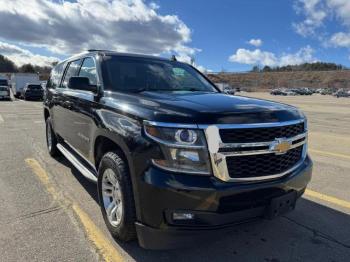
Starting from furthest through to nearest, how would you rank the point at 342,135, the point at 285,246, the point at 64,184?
1. the point at 342,135
2. the point at 64,184
3. the point at 285,246

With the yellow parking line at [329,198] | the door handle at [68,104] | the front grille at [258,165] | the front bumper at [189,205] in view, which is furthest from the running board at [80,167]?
the yellow parking line at [329,198]

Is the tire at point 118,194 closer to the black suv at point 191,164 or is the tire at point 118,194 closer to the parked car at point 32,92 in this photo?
the black suv at point 191,164

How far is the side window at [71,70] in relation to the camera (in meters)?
5.36

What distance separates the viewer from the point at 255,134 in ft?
9.71

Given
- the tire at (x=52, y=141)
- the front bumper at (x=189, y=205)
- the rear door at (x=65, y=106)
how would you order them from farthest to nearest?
the tire at (x=52, y=141)
the rear door at (x=65, y=106)
the front bumper at (x=189, y=205)

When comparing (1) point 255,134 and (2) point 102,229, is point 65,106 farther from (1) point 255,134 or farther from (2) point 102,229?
(1) point 255,134

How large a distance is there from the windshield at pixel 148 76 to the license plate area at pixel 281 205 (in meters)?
1.87

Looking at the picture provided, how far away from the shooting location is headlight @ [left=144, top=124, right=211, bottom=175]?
2771 mm

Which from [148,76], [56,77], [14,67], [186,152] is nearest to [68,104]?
[148,76]

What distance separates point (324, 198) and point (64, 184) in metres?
3.74

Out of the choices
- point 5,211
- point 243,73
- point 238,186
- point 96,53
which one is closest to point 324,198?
point 238,186

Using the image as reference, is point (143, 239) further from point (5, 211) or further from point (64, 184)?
point (64, 184)

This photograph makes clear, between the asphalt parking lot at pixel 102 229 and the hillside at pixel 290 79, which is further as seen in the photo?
the hillside at pixel 290 79

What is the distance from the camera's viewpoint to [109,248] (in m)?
3.41
